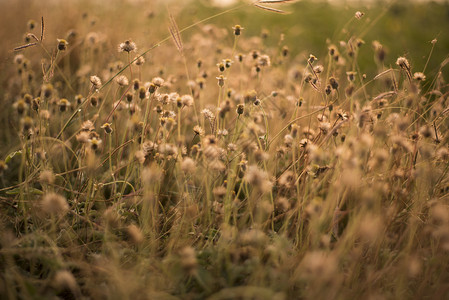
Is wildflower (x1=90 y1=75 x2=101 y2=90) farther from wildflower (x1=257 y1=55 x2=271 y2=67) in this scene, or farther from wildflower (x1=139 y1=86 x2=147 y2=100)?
wildflower (x1=257 y1=55 x2=271 y2=67)

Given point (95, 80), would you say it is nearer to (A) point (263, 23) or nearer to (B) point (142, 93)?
(B) point (142, 93)

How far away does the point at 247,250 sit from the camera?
4.30 ft

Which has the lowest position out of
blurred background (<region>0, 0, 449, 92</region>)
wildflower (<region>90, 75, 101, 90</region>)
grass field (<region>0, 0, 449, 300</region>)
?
grass field (<region>0, 0, 449, 300</region>)

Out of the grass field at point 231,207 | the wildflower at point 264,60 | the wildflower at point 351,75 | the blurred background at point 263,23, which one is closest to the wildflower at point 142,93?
the grass field at point 231,207

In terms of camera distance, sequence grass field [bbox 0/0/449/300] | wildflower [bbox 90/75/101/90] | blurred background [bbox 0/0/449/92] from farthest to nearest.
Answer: blurred background [bbox 0/0/449/92], wildflower [bbox 90/75/101/90], grass field [bbox 0/0/449/300]

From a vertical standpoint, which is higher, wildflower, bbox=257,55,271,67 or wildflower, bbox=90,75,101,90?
wildflower, bbox=257,55,271,67

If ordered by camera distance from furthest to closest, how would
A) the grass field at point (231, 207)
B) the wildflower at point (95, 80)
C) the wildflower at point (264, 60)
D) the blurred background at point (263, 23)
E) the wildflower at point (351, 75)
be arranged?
1. the blurred background at point (263, 23)
2. the wildflower at point (264, 60)
3. the wildflower at point (351, 75)
4. the wildflower at point (95, 80)
5. the grass field at point (231, 207)

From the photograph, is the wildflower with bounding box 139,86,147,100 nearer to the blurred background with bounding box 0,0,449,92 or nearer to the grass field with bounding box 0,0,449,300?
the grass field with bounding box 0,0,449,300

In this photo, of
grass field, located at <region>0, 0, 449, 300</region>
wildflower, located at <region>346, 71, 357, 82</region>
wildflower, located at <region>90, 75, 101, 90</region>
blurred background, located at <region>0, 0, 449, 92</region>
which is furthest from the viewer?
blurred background, located at <region>0, 0, 449, 92</region>

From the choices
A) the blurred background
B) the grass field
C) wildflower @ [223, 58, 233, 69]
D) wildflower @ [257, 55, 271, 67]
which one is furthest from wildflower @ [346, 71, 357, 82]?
the blurred background

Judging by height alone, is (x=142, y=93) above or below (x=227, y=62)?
below

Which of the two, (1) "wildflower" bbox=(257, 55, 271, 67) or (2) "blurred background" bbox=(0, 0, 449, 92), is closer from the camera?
(1) "wildflower" bbox=(257, 55, 271, 67)

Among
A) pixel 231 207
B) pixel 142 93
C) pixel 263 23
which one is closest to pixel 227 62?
pixel 142 93

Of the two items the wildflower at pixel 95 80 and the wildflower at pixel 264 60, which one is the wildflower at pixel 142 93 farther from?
the wildflower at pixel 264 60
